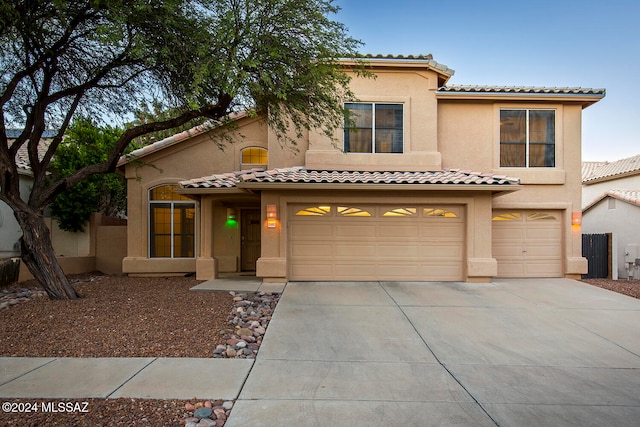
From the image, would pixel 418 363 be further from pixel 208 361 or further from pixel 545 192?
pixel 545 192

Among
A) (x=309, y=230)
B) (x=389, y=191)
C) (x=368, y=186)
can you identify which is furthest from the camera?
(x=309, y=230)

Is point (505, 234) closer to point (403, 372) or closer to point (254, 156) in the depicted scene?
point (403, 372)

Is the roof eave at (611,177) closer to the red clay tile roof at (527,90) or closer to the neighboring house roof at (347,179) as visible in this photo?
the red clay tile roof at (527,90)

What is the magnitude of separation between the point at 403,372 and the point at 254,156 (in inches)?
361

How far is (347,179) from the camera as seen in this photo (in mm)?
9117

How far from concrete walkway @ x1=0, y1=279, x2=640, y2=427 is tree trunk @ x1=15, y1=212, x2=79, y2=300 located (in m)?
2.92

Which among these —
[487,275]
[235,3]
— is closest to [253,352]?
[235,3]

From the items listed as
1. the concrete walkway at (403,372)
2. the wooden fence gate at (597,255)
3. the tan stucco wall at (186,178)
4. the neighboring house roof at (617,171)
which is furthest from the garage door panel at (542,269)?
the neighboring house roof at (617,171)

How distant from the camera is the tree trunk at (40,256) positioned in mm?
7008

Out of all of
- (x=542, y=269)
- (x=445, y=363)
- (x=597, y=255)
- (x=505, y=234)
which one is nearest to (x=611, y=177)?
(x=597, y=255)

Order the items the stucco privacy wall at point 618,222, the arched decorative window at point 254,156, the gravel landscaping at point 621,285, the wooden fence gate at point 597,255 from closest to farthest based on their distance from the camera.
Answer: the gravel landscaping at point 621,285
the wooden fence gate at point 597,255
the stucco privacy wall at point 618,222
the arched decorative window at point 254,156

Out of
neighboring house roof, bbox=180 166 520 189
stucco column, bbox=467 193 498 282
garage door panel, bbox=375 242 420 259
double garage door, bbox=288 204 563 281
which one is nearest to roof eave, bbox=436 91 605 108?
neighboring house roof, bbox=180 166 520 189

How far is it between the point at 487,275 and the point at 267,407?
26.5 feet

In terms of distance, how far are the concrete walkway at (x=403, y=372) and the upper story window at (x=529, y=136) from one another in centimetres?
557
